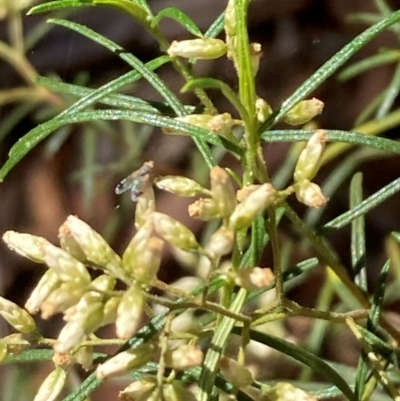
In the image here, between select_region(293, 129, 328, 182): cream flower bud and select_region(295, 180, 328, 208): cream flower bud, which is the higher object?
select_region(293, 129, 328, 182): cream flower bud

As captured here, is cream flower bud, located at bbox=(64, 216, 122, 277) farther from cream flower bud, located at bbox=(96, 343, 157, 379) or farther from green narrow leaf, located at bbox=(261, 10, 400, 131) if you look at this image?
green narrow leaf, located at bbox=(261, 10, 400, 131)

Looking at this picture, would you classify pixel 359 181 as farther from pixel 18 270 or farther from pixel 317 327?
pixel 18 270

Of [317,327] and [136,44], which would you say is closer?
[317,327]

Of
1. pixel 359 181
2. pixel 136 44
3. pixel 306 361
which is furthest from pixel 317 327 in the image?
pixel 136 44

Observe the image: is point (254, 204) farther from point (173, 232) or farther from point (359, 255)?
point (359, 255)

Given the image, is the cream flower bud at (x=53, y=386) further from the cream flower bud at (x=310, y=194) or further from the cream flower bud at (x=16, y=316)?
the cream flower bud at (x=310, y=194)

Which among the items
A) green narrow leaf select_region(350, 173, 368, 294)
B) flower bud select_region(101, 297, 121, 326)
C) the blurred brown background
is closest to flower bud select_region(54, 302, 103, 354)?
flower bud select_region(101, 297, 121, 326)
